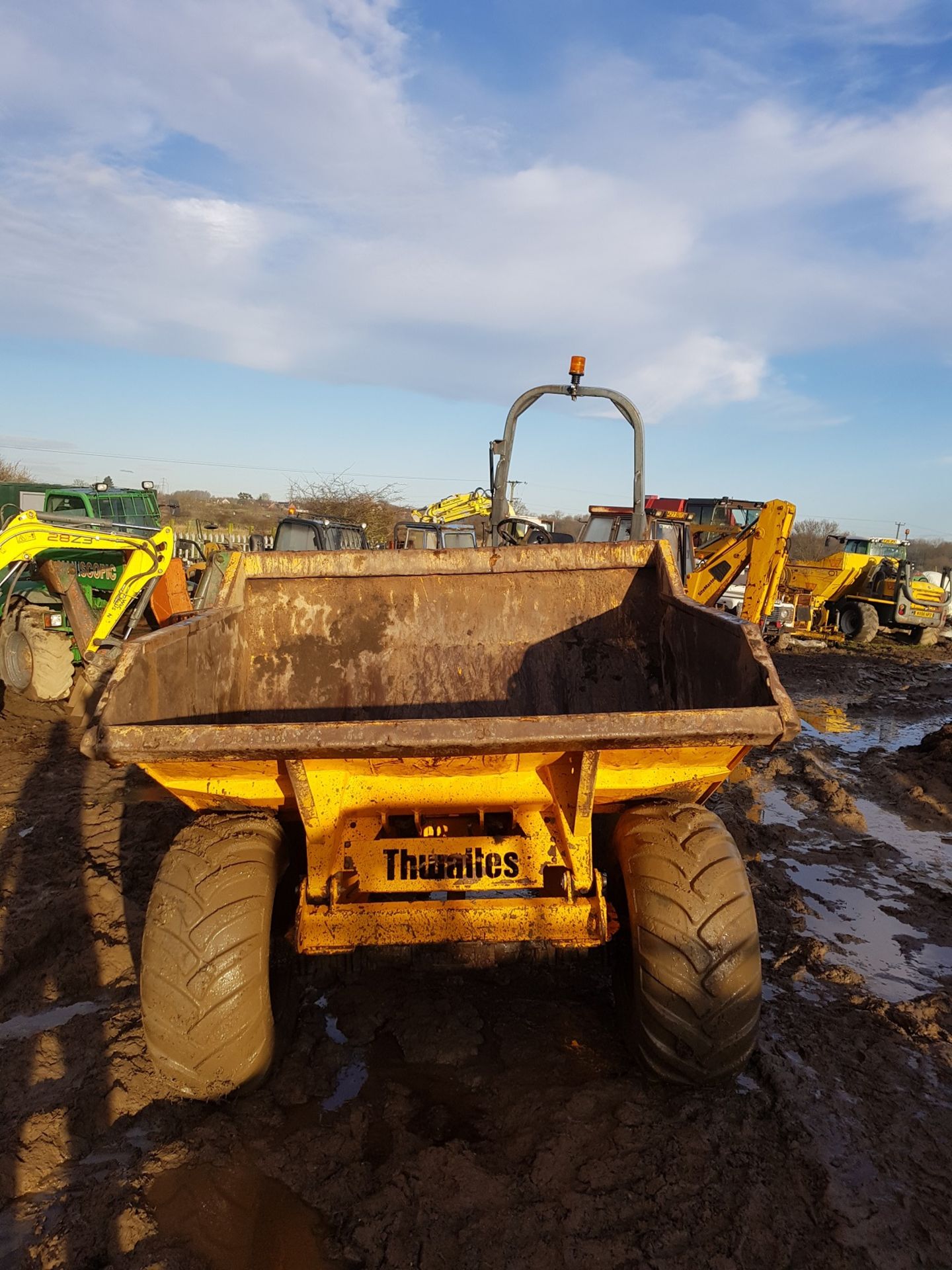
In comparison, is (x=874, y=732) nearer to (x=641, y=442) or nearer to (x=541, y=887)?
(x=641, y=442)

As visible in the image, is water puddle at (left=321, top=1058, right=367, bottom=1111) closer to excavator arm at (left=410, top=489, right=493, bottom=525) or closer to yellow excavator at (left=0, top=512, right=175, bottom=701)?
yellow excavator at (left=0, top=512, right=175, bottom=701)

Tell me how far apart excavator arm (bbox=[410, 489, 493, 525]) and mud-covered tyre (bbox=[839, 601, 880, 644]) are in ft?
23.8

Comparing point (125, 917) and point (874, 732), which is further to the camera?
point (874, 732)

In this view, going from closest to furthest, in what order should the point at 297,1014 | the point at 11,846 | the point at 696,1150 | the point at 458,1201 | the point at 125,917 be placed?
the point at 458,1201 < the point at 696,1150 < the point at 297,1014 < the point at 125,917 < the point at 11,846

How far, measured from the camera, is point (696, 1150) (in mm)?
2223

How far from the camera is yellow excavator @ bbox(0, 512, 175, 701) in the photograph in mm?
6203

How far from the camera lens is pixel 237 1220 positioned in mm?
2004

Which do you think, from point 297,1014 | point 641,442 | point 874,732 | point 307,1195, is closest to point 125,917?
point 297,1014

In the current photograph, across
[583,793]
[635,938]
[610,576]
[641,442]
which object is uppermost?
[641,442]

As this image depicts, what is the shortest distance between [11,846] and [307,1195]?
333cm

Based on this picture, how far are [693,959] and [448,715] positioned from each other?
5.87ft

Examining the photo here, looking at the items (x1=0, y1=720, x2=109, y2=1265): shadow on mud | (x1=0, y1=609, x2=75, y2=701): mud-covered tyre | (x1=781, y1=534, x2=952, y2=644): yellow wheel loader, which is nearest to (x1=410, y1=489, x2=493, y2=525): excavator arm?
(x1=781, y1=534, x2=952, y2=644): yellow wheel loader

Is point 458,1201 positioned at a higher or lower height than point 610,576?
lower

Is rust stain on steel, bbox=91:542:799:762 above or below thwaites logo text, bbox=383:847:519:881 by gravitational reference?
above
